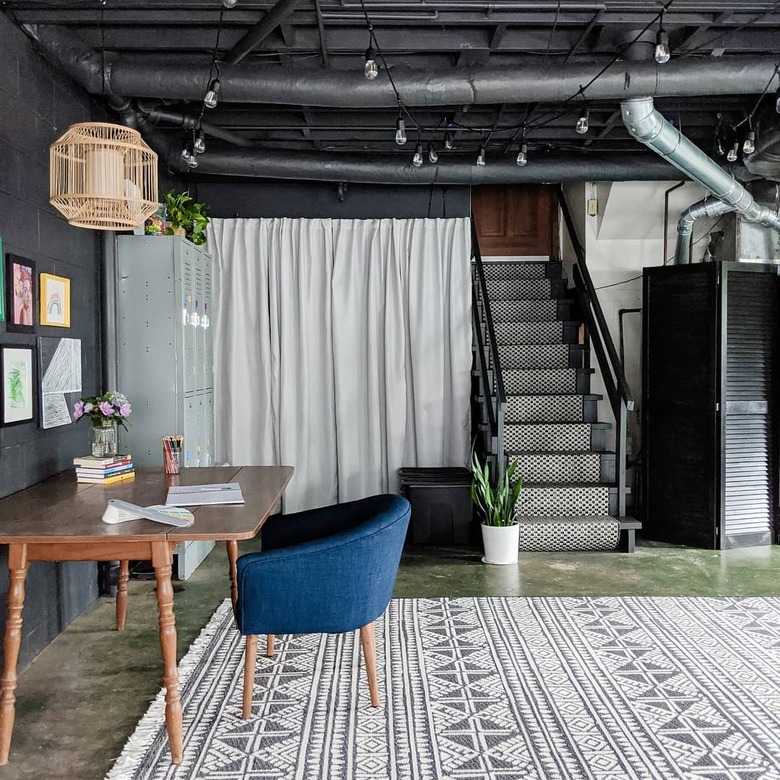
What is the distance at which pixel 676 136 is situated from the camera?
4.59m

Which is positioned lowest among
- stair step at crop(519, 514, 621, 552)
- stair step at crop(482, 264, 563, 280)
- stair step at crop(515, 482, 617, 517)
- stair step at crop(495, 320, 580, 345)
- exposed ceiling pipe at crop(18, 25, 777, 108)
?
stair step at crop(519, 514, 621, 552)

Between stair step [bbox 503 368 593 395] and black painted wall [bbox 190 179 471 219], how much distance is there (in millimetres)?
1479

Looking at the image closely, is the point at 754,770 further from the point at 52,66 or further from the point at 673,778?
the point at 52,66

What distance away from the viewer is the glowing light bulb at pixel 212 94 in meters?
3.76

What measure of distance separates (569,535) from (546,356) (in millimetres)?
1736

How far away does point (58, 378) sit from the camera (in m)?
3.78

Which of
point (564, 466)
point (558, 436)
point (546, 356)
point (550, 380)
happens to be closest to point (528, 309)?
point (546, 356)

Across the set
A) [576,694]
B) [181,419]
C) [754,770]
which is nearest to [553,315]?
[181,419]

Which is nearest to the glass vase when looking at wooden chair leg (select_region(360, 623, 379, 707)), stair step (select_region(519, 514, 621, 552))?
wooden chair leg (select_region(360, 623, 379, 707))

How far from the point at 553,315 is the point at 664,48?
11.4 feet

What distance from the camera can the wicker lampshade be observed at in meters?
2.99

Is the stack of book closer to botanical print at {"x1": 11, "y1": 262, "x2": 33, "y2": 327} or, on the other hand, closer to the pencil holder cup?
the pencil holder cup

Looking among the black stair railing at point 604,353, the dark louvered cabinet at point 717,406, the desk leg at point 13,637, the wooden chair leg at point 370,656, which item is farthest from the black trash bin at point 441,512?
the desk leg at point 13,637

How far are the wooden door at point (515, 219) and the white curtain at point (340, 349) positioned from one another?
3.60 ft
